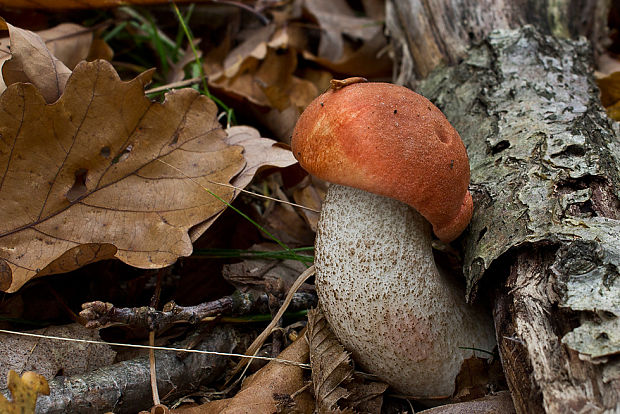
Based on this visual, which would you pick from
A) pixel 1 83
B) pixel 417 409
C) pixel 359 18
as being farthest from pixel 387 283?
pixel 359 18

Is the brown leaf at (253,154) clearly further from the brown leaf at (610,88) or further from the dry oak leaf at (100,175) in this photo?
the brown leaf at (610,88)

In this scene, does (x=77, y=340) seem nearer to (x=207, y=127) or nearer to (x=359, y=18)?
(x=207, y=127)

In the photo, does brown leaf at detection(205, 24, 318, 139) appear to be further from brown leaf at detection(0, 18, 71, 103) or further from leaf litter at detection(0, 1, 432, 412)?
brown leaf at detection(0, 18, 71, 103)

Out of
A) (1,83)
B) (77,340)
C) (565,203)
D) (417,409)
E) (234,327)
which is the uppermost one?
(1,83)

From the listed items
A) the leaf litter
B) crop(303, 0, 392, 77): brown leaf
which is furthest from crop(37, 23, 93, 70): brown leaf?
crop(303, 0, 392, 77): brown leaf

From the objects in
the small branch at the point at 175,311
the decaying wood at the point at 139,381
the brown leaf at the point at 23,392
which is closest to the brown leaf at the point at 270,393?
the decaying wood at the point at 139,381

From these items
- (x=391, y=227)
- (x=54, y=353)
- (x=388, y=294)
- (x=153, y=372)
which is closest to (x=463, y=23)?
(x=391, y=227)

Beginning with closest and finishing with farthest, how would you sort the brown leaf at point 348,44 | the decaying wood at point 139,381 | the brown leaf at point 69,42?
the decaying wood at point 139,381 → the brown leaf at point 69,42 → the brown leaf at point 348,44
